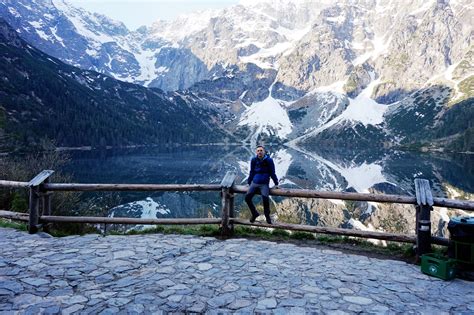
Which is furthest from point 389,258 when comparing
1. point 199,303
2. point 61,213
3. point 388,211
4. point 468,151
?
point 468,151

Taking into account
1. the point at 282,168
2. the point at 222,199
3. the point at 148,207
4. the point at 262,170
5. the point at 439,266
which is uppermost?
the point at 282,168

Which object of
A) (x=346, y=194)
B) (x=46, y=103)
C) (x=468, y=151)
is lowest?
(x=346, y=194)

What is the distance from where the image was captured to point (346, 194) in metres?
11.9

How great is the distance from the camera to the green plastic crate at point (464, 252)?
29.4 feet

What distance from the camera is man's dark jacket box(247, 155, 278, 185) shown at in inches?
510

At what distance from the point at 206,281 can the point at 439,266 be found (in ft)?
18.0

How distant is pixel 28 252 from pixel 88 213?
1686 cm

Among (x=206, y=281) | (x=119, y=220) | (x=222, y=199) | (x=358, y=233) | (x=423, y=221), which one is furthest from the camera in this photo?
(x=119, y=220)

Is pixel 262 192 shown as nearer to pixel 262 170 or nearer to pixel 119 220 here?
pixel 262 170

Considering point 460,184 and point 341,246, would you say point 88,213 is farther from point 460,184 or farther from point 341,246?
point 460,184

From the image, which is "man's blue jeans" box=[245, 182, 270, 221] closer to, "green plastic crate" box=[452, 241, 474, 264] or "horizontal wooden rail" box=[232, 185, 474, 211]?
"horizontal wooden rail" box=[232, 185, 474, 211]

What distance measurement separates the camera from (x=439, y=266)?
8969mm

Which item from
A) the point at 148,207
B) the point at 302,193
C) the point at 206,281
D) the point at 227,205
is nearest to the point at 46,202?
the point at 227,205

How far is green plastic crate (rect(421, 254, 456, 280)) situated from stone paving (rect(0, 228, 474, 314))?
0.57ft
